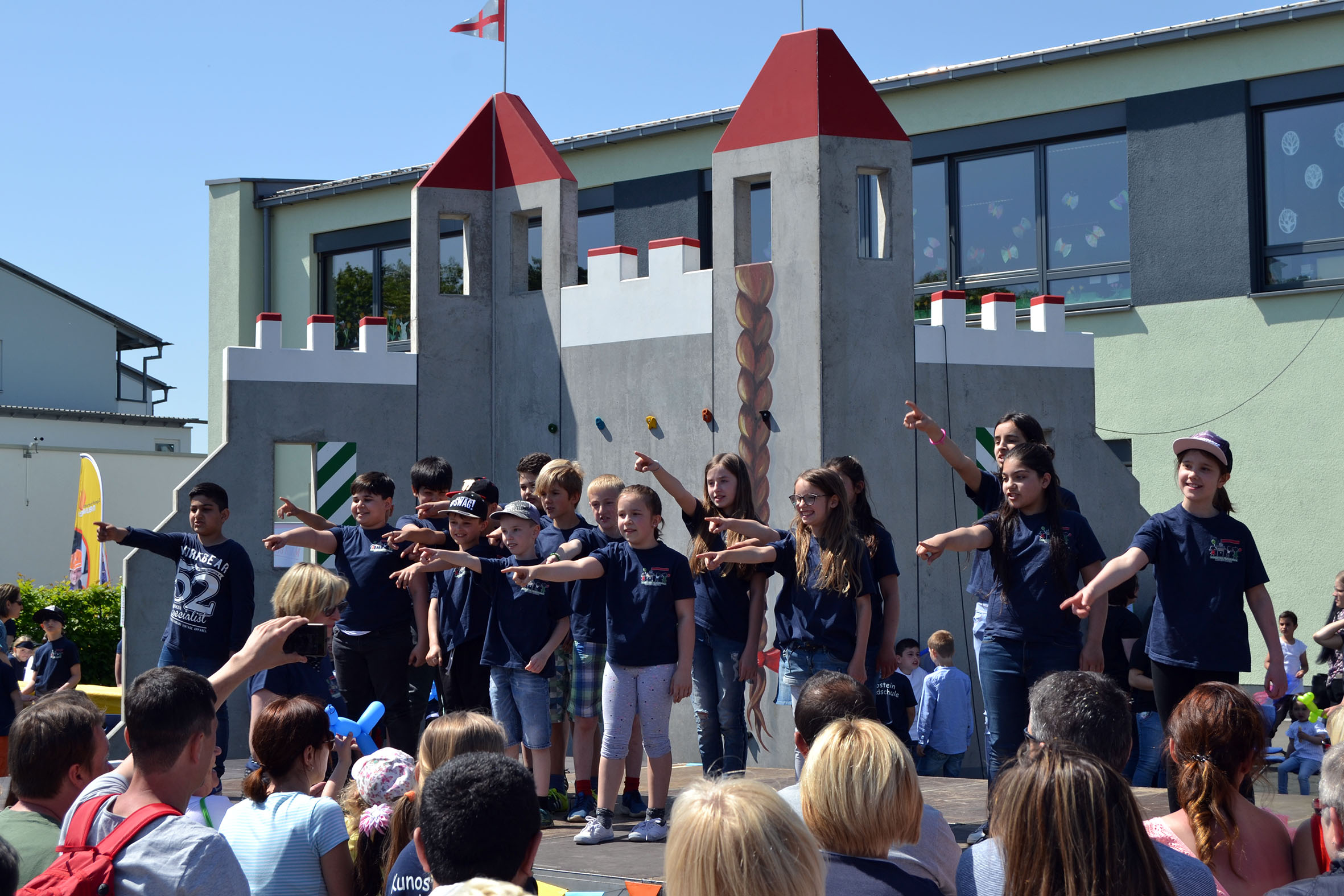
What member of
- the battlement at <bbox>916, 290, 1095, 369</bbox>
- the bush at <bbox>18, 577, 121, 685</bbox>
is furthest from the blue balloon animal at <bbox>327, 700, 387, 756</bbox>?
the bush at <bbox>18, 577, 121, 685</bbox>

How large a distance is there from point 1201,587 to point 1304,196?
37.4 feet

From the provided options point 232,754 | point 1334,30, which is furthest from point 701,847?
point 1334,30

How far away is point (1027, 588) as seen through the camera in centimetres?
602

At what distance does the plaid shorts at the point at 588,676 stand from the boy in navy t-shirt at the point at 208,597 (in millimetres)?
2025

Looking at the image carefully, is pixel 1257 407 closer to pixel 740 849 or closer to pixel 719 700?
pixel 719 700

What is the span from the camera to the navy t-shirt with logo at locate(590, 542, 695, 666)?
22.8ft

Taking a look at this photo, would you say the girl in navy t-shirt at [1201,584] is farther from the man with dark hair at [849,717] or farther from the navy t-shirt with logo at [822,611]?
the man with dark hair at [849,717]

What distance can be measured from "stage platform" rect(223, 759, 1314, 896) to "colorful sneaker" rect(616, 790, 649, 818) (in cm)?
4

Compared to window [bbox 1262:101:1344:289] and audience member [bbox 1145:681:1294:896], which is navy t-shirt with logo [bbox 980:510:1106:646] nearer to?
audience member [bbox 1145:681:1294:896]

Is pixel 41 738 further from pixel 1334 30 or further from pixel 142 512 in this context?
pixel 142 512

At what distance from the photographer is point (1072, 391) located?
1250 cm

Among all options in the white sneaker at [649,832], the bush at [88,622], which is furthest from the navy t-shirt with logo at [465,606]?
the bush at [88,622]

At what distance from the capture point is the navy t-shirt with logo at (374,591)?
8.16 metres

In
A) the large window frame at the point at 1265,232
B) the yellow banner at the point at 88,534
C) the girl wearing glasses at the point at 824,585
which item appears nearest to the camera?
the girl wearing glasses at the point at 824,585
